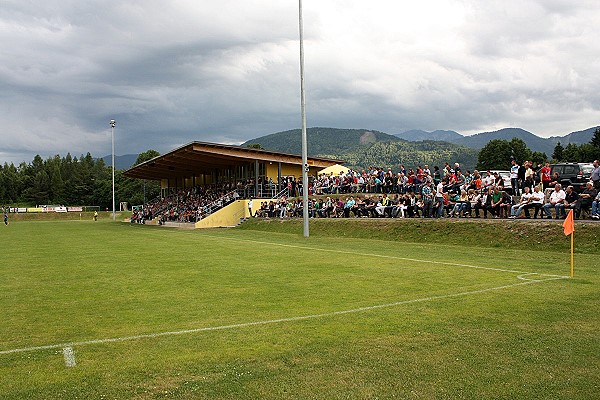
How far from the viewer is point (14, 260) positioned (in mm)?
16891

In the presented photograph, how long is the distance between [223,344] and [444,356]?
2.57 metres

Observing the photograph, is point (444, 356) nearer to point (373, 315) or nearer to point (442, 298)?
point (373, 315)

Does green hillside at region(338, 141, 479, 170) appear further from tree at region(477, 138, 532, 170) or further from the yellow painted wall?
the yellow painted wall

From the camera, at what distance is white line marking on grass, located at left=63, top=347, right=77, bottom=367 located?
5689mm

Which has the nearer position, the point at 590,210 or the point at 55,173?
the point at 590,210

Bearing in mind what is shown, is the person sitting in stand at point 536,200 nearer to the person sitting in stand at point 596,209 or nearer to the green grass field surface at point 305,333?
the person sitting in stand at point 596,209

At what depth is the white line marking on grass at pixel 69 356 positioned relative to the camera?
18.7ft

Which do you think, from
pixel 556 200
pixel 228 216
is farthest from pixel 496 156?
pixel 556 200

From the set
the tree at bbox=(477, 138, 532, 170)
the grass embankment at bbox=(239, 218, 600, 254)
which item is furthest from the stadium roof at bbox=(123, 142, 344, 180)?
the tree at bbox=(477, 138, 532, 170)

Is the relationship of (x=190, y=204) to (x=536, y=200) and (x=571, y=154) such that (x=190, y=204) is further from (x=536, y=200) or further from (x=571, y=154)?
(x=571, y=154)

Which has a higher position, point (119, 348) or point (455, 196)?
point (455, 196)

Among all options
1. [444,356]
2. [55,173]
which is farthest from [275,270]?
[55,173]

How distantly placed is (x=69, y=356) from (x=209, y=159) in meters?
43.5

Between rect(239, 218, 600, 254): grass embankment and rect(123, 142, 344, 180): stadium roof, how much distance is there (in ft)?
50.3
